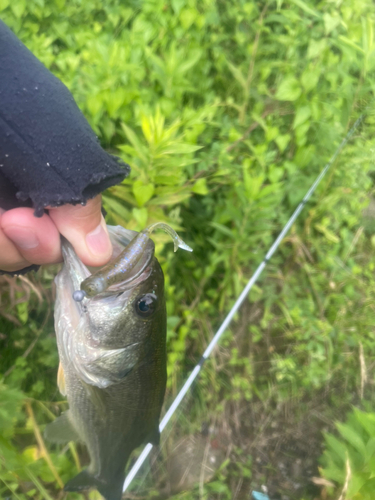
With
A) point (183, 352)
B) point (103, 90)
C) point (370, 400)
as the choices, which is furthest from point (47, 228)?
point (370, 400)

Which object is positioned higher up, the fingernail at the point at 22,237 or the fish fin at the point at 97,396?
the fingernail at the point at 22,237

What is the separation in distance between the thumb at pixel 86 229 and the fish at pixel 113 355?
4cm

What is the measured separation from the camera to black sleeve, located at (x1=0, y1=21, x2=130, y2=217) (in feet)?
2.82

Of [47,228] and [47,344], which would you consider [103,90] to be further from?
[47,344]

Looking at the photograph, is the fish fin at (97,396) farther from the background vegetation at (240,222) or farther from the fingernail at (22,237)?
the fingernail at (22,237)

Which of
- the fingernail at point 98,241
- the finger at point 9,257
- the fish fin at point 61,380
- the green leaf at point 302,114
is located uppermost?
the finger at point 9,257

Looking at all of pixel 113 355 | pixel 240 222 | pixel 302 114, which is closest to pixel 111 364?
pixel 113 355

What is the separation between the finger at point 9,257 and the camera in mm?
978

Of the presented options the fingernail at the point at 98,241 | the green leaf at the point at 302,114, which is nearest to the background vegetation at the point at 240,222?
the green leaf at the point at 302,114

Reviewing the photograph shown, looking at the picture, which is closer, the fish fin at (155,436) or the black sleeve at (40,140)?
the black sleeve at (40,140)

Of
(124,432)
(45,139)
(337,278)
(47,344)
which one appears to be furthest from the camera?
(337,278)

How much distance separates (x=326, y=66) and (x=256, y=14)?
Result: 0.65 metres

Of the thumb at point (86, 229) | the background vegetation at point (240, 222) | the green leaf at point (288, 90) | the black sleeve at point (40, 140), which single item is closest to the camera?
the black sleeve at point (40, 140)

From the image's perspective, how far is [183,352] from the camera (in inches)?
92.1
